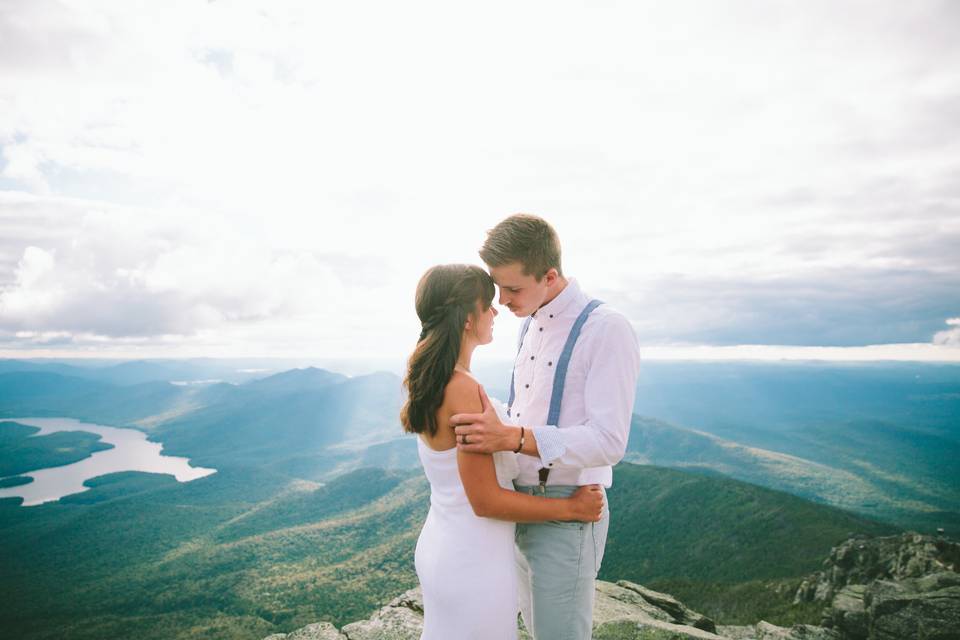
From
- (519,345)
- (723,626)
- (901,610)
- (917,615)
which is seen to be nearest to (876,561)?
(901,610)

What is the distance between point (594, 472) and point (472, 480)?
114 centimetres

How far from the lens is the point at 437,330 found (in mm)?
3924

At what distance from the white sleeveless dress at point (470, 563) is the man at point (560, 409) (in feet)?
0.82

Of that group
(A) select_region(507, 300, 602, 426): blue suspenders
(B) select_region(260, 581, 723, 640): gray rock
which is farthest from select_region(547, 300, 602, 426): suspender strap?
(B) select_region(260, 581, 723, 640): gray rock

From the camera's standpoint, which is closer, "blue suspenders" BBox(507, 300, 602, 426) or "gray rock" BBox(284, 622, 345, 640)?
"blue suspenders" BBox(507, 300, 602, 426)

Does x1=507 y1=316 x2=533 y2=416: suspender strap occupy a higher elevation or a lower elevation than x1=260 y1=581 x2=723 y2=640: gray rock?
higher

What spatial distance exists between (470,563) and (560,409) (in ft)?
4.91

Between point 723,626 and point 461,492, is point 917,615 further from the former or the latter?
point 461,492

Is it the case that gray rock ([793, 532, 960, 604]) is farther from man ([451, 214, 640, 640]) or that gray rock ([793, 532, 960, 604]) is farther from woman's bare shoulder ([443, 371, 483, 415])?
woman's bare shoulder ([443, 371, 483, 415])

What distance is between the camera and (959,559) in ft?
93.1

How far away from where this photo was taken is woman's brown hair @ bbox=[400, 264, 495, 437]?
3.82 meters

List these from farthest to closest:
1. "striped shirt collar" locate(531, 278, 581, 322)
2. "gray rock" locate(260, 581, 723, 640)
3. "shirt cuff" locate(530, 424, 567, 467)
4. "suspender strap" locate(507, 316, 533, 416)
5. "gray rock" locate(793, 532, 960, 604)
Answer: "gray rock" locate(793, 532, 960, 604)
"gray rock" locate(260, 581, 723, 640)
"suspender strap" locate(507, 316, 533, 416)
"striped shirt collar" locate(531, 278, 581, 322)
"shirt cuff" locate(530, 424, 567, 467)

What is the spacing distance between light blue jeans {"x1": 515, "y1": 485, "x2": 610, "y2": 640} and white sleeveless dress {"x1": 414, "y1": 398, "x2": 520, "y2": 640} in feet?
0.71

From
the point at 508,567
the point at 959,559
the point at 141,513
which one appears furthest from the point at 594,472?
the point at 141,513
